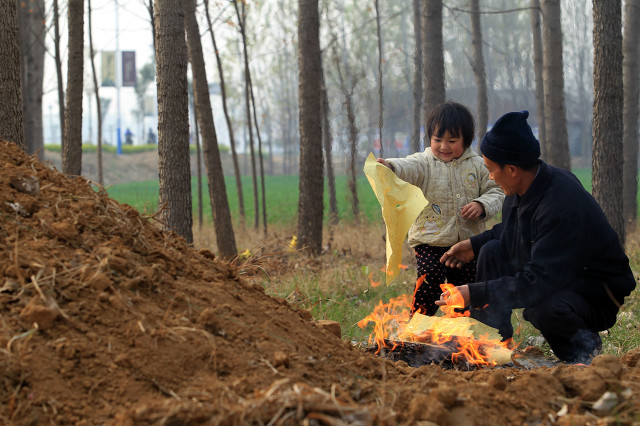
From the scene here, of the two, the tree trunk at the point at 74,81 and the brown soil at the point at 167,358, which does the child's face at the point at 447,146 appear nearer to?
the brown soil at the point at 167,358

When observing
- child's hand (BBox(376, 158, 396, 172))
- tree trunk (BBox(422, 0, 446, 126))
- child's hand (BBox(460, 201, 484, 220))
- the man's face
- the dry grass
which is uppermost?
tree trunk (BBox(422, 0, 446, 126))

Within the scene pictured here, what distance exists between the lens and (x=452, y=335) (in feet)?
13.2

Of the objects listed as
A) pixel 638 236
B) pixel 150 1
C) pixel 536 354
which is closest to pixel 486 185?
pixel 536 354

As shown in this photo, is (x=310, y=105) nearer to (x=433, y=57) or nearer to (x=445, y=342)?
(x=433, y=57)

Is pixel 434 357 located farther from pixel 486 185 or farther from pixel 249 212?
pixel 249 212

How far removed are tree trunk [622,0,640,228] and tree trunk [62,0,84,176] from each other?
8969 millimetres

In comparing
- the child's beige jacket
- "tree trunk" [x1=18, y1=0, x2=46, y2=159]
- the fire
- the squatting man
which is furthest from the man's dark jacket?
"tree trunk" [x1=18, y1=0, x2=46, y2=159]

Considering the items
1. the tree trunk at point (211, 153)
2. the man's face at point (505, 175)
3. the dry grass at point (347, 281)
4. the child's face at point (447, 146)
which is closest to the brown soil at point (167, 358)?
the dry grass at point (347, 281)

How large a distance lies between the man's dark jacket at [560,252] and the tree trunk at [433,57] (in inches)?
217

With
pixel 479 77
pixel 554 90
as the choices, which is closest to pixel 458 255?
pixel 554 90

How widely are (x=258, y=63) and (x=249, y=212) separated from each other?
32.7m

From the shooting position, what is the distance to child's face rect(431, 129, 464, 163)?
15.4 feet

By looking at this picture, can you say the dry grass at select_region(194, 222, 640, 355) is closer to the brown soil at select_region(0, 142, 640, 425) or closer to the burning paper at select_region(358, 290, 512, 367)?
the burning paper at select_region(358, 290, 512, 367)

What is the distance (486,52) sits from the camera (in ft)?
202
